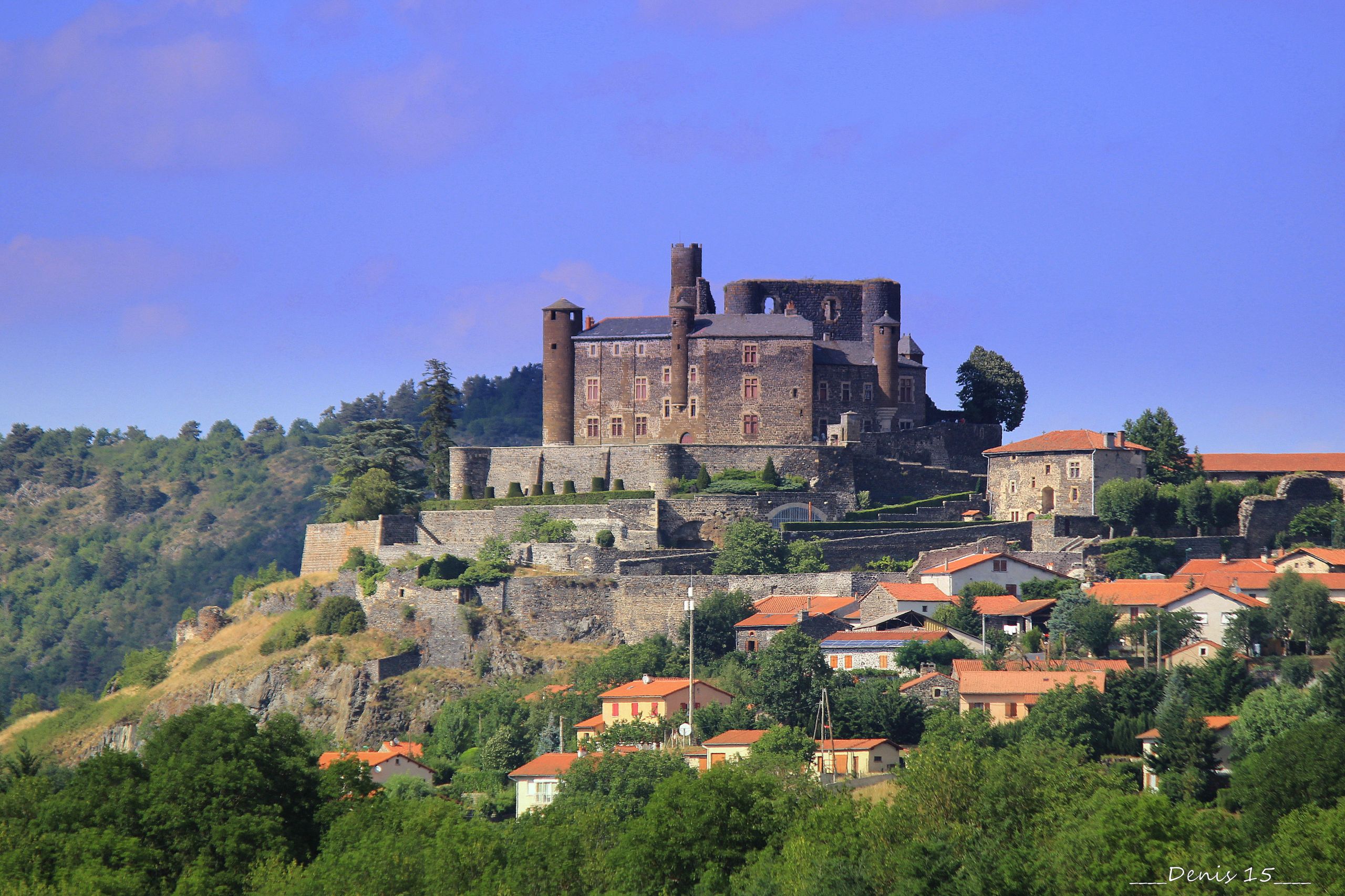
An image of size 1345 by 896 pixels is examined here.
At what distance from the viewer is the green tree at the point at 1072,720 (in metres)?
51.6

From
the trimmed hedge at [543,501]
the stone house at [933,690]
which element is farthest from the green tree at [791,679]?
the trimmed hedge at [543,501]

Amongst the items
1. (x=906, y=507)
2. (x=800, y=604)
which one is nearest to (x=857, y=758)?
(x=800, y=604)

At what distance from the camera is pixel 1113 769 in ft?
165

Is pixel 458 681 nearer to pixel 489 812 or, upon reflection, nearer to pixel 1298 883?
pixel 489 812

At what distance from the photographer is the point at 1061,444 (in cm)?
7056

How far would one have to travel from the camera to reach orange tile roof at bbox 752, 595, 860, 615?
62281mm

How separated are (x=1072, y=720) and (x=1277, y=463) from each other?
77.9 feet

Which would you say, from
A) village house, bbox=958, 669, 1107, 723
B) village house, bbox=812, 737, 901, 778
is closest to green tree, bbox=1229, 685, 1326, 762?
village house, bbox=958, 669, 1107, 723

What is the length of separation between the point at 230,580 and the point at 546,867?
9833cm

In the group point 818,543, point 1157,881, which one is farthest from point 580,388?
point 1157,881

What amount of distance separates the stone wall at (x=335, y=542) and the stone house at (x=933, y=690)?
22984 mm

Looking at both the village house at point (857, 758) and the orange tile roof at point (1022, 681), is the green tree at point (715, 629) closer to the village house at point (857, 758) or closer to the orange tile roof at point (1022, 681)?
the village house at point (857, 758)

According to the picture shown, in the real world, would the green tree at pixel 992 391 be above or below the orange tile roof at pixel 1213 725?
above

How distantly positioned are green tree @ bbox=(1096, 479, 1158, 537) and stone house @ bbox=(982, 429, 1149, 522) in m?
0.59
